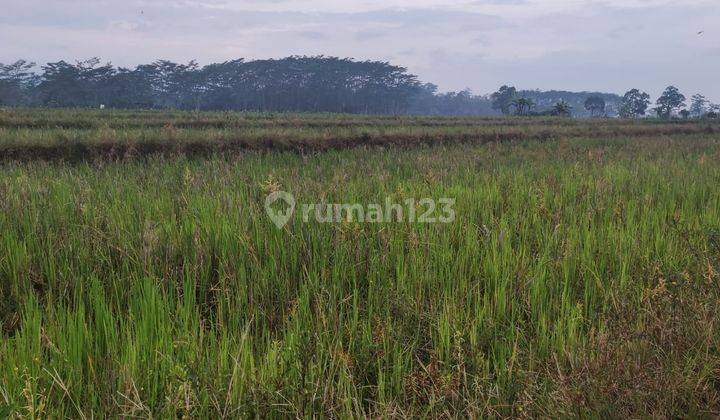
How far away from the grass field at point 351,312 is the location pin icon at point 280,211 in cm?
7

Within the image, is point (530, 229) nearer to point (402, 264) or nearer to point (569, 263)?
point (569, 263)

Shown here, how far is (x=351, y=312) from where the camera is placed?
190cm

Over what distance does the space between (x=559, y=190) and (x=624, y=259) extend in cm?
207

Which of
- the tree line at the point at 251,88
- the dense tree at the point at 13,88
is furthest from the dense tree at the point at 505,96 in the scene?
the dense tree at the point at 13,88

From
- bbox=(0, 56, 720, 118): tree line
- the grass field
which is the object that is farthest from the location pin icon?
bbox=(0, 56, 720, 118): tree line

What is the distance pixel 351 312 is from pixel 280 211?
56.8 inches

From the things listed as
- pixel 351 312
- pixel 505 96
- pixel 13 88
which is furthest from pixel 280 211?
pixel 505 96

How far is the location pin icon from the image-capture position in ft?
9.54

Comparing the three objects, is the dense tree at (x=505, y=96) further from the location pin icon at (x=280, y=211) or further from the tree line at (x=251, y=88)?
the location pin icon at (x=280, y=211)

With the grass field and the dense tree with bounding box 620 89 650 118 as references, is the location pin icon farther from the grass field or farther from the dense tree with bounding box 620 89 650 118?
the dense tree with bounding box 620 89 650 118

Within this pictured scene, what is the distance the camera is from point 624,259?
2.49 meters

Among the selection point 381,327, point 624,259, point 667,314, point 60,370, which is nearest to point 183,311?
point 60,370

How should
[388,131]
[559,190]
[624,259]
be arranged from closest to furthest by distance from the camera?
[624,259] < [559,190] < [388,131]

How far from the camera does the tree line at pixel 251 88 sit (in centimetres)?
5034
